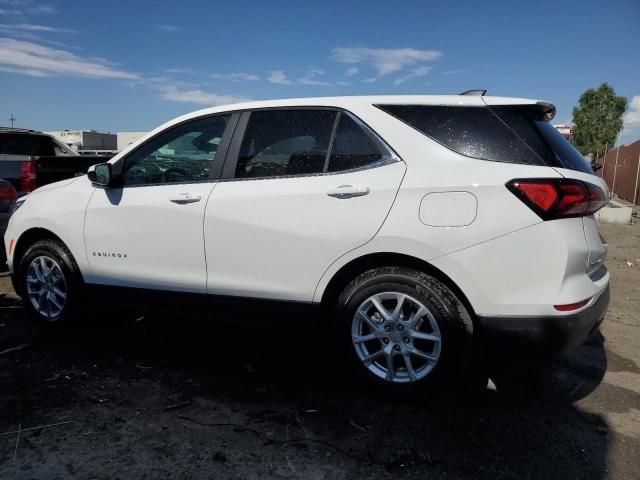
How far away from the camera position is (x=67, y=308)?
389 centimetres

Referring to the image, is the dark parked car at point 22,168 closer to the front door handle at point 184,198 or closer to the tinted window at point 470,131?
the front door handle at point 184,198

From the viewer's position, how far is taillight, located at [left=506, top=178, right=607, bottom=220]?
8.11 ft

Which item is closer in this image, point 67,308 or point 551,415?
point 551,415

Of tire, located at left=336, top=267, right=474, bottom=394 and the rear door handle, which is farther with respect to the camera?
the rear door handle

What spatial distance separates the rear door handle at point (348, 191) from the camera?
2.78m

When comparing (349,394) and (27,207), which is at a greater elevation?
(27,207)

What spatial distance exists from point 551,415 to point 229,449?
1.72m

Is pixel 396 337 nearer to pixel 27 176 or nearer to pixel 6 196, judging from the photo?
pixel 6 196

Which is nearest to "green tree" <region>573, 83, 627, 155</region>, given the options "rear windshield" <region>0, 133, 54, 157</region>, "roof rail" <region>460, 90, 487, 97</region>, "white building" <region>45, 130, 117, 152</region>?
"rear windshield" <region>0, 133, 54, 157</region>

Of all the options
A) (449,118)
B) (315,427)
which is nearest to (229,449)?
(315,427)

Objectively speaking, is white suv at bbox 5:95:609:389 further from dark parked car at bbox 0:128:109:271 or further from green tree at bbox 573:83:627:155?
green tree at bbox 573:83:627:155

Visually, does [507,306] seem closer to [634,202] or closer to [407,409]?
[407,409]

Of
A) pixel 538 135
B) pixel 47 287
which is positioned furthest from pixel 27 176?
pixel 538 135

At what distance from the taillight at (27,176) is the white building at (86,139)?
40751 mm
